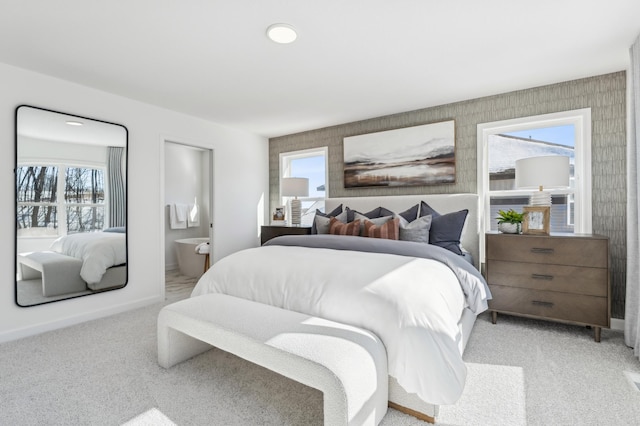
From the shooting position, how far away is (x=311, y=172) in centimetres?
480

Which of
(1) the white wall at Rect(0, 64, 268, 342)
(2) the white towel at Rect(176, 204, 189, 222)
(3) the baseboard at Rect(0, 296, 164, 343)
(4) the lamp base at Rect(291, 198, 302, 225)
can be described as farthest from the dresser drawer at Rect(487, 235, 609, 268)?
(2) the white towel at Rect(176, 204, 189, 222)

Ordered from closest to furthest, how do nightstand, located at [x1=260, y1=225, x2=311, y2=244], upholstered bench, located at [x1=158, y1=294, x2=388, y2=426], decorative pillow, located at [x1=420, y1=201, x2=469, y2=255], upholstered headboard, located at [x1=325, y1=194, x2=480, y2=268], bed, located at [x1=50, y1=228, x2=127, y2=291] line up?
1. upholstered bench, located at [x1=158, y1=294, x2=388, y2=426]
2. decorative pillow, located at [x1=420, y1=201, x2=469, y2=255]
3. bed, located at [x1=50, y1=228, x2=127, y2=291]
4. upholstered headboard, located at [x1=325, y1=194, x2=480, y2=268]
5. nightstand, located at [x1=260, y1=225, x2=311, y2=244]

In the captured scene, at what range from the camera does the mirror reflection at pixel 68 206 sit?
2688mm

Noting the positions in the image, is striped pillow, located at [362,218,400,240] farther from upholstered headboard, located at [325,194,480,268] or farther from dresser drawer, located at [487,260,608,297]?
dresser drawer, located at [487,260,608,297]

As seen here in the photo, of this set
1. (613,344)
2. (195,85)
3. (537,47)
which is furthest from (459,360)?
(195,85)

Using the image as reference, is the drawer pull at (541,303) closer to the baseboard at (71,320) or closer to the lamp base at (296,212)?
the lamp base at (296,212)

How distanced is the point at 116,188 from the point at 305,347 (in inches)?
113

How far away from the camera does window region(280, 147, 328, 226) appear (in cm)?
464

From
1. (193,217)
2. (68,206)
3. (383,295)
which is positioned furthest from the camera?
(193,217)

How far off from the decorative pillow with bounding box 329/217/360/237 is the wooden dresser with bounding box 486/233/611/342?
1197 millimetres

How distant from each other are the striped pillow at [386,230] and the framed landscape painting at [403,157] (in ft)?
3.44

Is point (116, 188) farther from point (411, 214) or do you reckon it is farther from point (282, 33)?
point (411, 214)

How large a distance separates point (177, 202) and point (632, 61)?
5915 millimetres

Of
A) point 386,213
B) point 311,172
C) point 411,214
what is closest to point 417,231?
point 411,214
